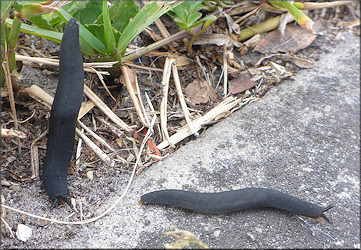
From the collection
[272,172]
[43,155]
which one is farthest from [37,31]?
[272,172]

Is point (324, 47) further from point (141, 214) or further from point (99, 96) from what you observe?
point (141, 214)

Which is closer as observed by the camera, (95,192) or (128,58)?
(95,192)

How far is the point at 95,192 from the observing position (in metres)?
1.77

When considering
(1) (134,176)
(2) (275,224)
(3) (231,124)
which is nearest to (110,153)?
(1) (134,176)

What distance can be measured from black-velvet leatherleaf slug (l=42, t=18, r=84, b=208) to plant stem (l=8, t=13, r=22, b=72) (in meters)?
0.21

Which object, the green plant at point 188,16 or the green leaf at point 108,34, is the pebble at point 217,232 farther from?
the green plant at point 188,16

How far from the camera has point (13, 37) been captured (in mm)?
1744

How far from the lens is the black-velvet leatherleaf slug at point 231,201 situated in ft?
5.45

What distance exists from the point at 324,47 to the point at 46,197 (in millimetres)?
2347

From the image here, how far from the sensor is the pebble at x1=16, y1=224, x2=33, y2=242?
1.53m

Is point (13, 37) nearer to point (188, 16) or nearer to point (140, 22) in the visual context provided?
point (140, 22)

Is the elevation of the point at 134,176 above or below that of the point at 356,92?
above

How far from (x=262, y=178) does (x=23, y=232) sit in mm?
1096

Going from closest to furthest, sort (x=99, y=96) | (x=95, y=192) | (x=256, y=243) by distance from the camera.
→ 1. (x=256, y=243)
2. (x=95, y=192)
3. (x=99, y=96)
